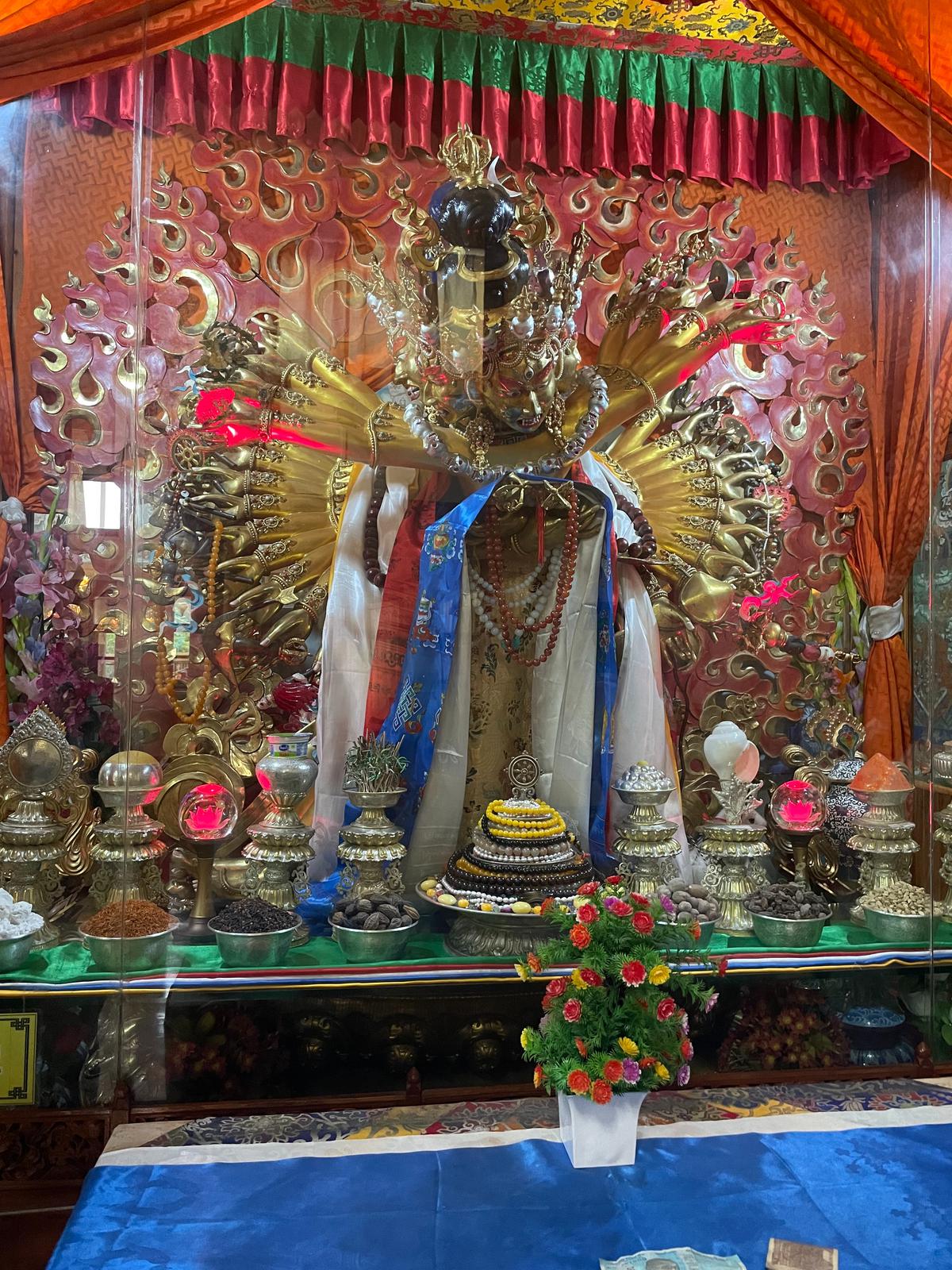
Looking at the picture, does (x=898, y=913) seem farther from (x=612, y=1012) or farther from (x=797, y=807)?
(x=612, y=1012)

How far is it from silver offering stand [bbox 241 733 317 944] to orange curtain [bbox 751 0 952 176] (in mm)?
2689

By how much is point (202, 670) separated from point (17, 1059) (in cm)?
120

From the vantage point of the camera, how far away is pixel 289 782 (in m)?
3.05

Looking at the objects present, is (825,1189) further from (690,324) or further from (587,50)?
(587,50)

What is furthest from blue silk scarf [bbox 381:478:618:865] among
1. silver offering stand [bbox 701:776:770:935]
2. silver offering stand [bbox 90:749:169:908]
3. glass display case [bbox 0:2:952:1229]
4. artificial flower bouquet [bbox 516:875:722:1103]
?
artificial flower bouquet [bbox 516:875:722:1103]

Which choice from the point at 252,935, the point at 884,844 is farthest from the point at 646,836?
the point at 252,935

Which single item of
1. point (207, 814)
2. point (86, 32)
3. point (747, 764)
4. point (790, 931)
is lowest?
point (790, 931)

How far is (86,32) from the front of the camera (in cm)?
268

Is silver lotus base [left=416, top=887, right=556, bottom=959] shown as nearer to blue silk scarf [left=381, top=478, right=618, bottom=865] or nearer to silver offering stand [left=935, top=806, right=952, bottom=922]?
blue silk scarf [left=381, top=478, right=618, bottom=865]

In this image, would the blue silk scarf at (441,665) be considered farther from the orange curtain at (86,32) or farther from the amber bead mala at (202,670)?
the orange curtain at (86,32)

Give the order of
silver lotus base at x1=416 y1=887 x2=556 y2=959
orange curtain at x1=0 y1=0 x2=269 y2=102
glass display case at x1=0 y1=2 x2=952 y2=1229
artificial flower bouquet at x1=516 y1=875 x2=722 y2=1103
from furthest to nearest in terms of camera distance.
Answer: silver lotus base at x1=416 y1=887 x2=556 y2=959, glass display case at x1=0 y1=2 x2=952 y2=1229, orange curtain at x1=0 y1=0 x2=269 y2=102, artificial flower bouquet at x1=516 y1=875 x2=722 y2=1103

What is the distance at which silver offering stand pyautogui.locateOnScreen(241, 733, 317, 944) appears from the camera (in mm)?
2973

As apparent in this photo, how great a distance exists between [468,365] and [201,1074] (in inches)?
88.6

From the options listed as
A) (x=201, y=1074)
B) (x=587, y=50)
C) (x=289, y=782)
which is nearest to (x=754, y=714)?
(x=289, y=782)
